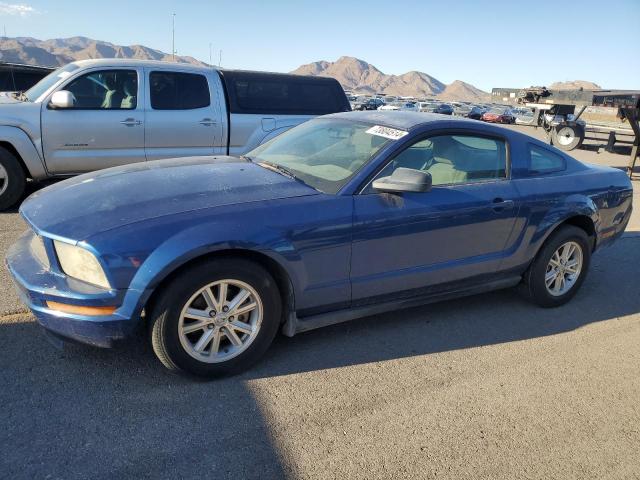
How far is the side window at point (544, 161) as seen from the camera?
13.5ft

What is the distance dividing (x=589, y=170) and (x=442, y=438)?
10.1 feet

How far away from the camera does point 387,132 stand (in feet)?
11.7

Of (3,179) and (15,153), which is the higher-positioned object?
(15,153)

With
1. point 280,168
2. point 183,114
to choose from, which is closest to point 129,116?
point 183,114

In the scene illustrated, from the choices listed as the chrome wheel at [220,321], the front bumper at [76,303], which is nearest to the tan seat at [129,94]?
the front bumper at [76,303]

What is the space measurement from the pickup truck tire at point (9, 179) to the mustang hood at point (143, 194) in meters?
3.00

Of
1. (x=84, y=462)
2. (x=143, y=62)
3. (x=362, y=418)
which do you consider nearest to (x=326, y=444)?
(x=362, y=418)

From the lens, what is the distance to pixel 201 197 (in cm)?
298

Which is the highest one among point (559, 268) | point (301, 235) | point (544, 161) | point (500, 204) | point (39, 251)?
point (544, 161)

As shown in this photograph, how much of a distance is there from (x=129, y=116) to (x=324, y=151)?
11.8ft

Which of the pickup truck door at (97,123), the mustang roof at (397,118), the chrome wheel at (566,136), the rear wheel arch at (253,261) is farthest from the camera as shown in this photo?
the chrome wheel at (566,136)

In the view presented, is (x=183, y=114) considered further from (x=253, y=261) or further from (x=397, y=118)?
(x=253, y=261)

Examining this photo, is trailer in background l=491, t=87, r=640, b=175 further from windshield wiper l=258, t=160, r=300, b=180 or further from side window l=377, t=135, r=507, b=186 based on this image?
windshield wiper l=258, t=160, r=300, b=180

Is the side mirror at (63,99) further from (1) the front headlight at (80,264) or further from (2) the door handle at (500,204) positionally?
(2) the door handle at (500,204)
